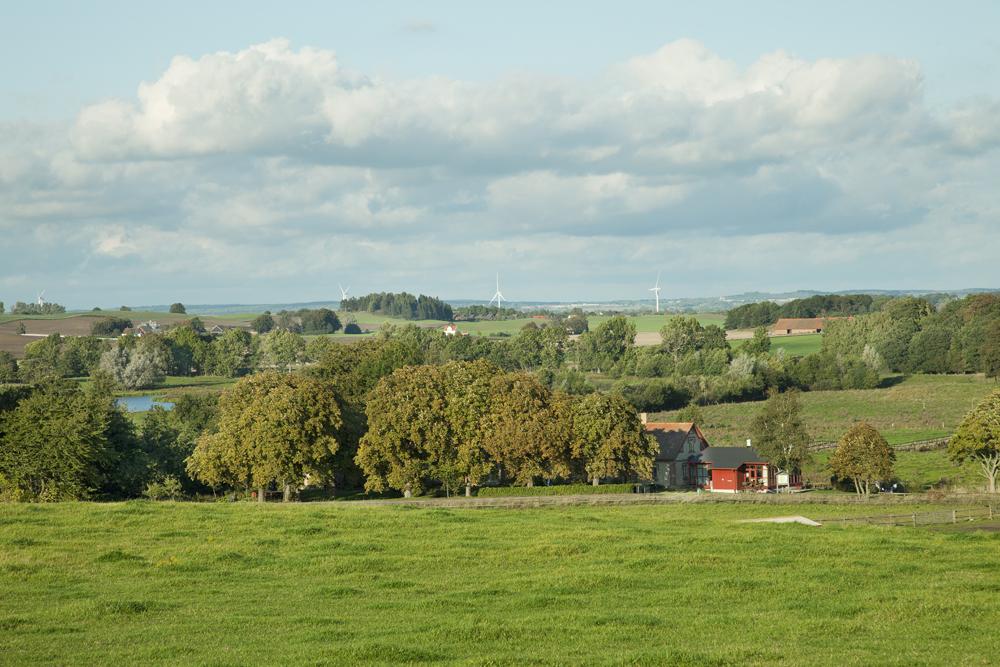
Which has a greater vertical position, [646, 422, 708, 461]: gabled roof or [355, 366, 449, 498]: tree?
[355, 366, 449, 498]: tree

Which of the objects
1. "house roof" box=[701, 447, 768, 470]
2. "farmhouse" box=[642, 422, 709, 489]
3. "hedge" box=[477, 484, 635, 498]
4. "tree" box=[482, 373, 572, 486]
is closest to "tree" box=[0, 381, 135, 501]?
"hedge" box=[477, 484, 635, 498]

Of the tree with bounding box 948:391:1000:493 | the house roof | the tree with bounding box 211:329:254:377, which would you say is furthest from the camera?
the tree with bounding box 211:329:254:377

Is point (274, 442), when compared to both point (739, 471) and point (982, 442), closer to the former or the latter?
point (739, 471)

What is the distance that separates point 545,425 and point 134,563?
42268mm

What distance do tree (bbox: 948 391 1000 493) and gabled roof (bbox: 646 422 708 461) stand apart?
75.6ft

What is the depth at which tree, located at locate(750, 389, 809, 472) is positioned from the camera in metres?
78.7

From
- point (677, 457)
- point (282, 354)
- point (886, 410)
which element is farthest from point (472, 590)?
point (282, 354)

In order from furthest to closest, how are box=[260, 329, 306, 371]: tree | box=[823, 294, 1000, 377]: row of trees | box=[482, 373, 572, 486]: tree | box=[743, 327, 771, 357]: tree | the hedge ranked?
box=[260, 329, 306, 371]: tree < box=[743, 327, 771, 357]: tree < box=[823, 294, 1000, 377]: row of trees < box=[482, 373, 572, 486]: tree < the hedge

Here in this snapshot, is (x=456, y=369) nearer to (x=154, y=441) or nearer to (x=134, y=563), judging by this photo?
(x=154, y=441)

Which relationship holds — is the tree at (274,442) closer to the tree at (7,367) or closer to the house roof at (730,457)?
the house roof at (730,457)

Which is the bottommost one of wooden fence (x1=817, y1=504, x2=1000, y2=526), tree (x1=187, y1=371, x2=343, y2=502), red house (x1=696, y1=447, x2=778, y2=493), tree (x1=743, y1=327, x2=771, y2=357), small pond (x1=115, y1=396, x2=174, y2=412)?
red house (x1=696, y1=447, x2=778, y2=493)

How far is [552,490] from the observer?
68375mm

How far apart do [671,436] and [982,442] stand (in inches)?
1063

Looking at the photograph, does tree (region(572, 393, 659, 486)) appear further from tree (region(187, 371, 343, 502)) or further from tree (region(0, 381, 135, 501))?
tree (region(0, 381, 135, 501))
